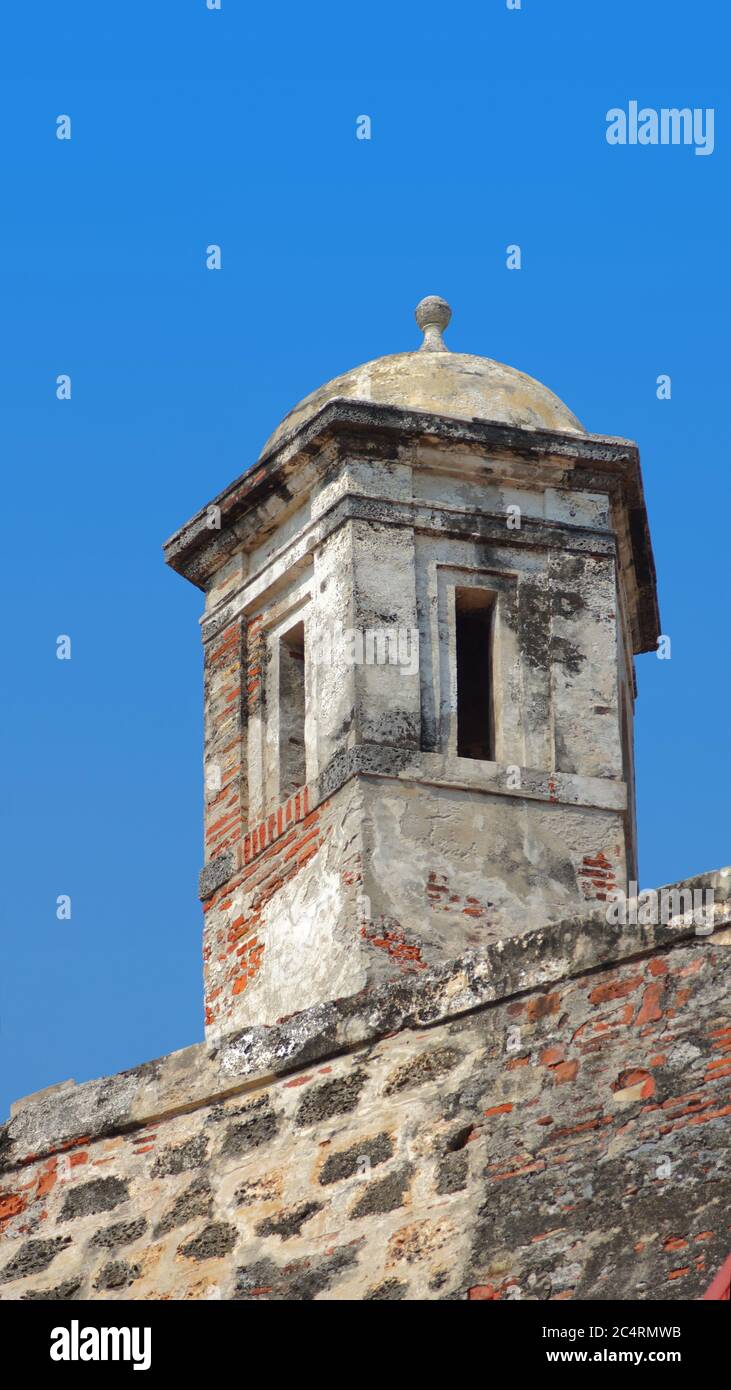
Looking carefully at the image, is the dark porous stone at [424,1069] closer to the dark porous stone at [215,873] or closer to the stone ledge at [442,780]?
the stone ledge at [442,780]

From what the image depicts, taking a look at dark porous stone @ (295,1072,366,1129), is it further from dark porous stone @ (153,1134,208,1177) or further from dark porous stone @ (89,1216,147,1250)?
dark porous stone @ (89,1216,147,1250)

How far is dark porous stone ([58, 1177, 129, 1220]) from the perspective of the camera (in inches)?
404

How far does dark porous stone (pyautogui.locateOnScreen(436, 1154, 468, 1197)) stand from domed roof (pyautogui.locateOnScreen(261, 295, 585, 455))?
251 inches

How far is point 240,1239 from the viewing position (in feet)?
31.9

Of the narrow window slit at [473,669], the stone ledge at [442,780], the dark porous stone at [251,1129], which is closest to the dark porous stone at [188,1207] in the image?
the dark porous stone at [251,1129]

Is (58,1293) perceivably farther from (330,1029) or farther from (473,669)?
(473,669)

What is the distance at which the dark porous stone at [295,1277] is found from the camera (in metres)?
9.37

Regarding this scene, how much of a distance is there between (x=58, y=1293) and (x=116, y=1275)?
8.8 inches

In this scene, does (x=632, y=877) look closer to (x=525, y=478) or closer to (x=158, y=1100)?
Answer: (x=525, y=478)

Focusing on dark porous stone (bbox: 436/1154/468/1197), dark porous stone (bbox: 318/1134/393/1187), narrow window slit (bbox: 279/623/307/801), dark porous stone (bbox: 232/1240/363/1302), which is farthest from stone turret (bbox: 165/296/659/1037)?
dark porous stone (bbox: 436/1154/468/1197)

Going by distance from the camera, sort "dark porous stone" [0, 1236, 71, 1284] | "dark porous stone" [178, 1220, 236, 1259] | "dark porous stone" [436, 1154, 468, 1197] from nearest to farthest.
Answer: "dark porous stone" [436, 1154, 468, 1197] < "dark porous stone" [178, 1220, 236, 1259] < "dark porous stone" [0, 1236, 71, 1284]

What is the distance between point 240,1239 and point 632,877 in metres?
5.20

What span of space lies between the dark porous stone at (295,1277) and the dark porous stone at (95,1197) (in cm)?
79

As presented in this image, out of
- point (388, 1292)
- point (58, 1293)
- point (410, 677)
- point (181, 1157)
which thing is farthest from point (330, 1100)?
point (410, 677)
